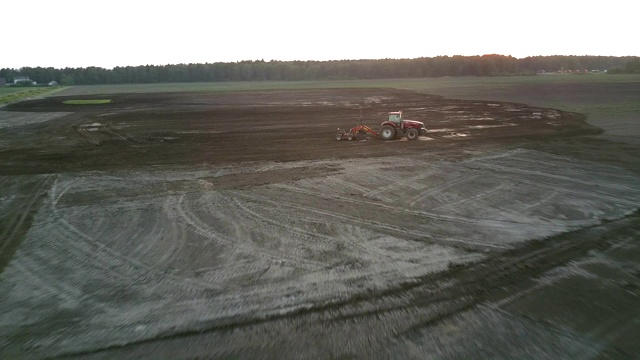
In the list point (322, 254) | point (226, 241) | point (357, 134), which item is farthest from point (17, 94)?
point (322, 254)

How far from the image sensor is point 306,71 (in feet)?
447

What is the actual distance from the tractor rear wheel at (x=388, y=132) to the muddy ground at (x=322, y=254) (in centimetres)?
385

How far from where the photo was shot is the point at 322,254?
1098cm

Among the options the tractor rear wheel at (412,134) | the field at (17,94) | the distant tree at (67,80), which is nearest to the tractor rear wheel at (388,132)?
the tractor rear wheel at (412,134)

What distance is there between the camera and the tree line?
13012 cm

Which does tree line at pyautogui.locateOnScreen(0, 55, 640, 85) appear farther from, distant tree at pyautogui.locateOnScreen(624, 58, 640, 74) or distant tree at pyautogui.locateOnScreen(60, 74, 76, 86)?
distant tree at pyautogui.locateOnScreen(624, 58, 640, 74)

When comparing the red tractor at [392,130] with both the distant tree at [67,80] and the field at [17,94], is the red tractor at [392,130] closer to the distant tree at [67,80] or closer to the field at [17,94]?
the field at [17,94]

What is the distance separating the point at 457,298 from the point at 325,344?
111 inches

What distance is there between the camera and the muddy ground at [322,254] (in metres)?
7.71

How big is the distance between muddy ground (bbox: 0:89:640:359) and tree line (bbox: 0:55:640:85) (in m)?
112

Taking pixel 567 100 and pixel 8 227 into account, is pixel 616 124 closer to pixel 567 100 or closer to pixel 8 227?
pixel 567 100

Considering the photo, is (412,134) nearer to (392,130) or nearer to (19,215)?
(392,130)

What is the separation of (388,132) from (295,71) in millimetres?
113852

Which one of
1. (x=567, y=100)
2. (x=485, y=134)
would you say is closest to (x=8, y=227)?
(x=485, y=134)
